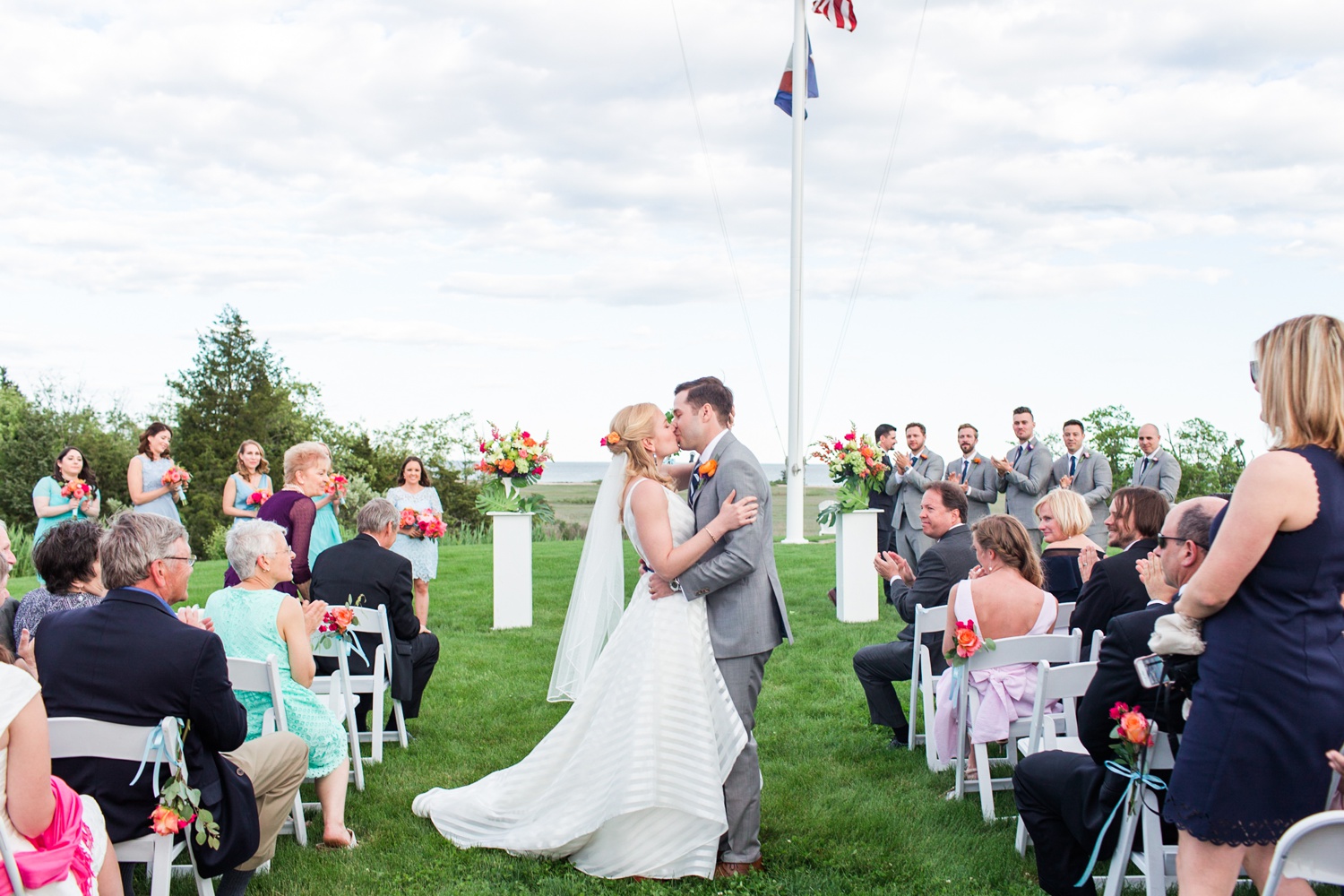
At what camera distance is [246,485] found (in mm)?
9680

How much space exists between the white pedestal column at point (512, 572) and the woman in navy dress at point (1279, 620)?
9323mm

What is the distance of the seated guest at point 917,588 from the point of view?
632 cm

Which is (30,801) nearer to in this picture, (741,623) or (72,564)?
(72,564)

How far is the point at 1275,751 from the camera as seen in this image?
2.64 metres

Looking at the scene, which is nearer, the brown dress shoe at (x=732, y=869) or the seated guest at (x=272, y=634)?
the brown dress shoe at (x=732, y=869)

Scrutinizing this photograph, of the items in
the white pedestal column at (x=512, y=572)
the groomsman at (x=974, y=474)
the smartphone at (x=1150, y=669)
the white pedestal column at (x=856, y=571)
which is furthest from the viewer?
the groomsman at (x=974, y=474)

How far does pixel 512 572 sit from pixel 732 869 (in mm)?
→ 7296

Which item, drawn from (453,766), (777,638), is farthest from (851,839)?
(453,766)

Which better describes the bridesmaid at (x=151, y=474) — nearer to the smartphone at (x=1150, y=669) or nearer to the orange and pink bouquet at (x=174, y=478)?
the orange and pink bouquet at (x=174, y=478)

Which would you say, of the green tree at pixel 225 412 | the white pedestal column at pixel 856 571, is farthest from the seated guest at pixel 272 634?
the green tree at pixel 225 412

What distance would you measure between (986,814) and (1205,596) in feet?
9.53

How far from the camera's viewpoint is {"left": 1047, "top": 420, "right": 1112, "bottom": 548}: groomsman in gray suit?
12.1 meters

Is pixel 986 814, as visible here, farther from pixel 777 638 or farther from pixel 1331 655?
pixel 1331 655

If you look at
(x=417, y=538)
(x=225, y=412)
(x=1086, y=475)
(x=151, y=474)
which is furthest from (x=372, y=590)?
(x=225, y=412)
